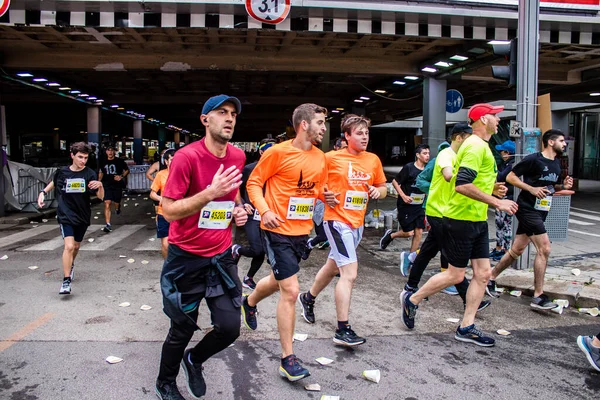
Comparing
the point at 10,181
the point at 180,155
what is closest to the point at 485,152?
the point at 180,155

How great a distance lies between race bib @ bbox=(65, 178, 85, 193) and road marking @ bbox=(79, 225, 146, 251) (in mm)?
3041

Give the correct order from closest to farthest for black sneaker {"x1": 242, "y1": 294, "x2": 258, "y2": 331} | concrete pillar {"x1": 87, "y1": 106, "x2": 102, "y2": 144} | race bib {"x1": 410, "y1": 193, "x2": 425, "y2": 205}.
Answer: black sneaker {"x1": 242, "y1": 294, "x2": 258, "y2": 331} < race bib {"x1": 410, "y1": 193, "x2": 425, "y2": 205} < concrete pillar {"x1": 87, "y1": 106, "x2": 102, "y2": 144}

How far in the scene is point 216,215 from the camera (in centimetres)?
319

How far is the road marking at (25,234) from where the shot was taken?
31.8 ft

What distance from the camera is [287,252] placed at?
3.82 meters

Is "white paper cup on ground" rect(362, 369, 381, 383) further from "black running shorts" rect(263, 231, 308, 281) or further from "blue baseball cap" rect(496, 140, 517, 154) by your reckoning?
"blue baseball cap" rect(496, 140, 517, 154)

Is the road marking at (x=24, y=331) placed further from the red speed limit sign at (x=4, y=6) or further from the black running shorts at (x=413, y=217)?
the red speed limit sign at (x=4, y=6)

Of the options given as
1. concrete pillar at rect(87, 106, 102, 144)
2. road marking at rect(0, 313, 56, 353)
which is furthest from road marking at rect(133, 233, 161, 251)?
concrete pillar at rect(87, 106, 102, 144)

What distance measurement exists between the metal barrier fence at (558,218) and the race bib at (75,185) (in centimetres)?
609

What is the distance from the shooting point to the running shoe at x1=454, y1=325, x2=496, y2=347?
4.31 metres

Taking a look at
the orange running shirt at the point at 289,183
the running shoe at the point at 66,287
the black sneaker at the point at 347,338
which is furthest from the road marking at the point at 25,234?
the black sneaker at the point at 347,338

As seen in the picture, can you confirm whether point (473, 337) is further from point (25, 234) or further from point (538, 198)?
point (25, 234)

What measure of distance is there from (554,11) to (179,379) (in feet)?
32.4

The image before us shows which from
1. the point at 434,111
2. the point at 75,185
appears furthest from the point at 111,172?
the point at 434,111
